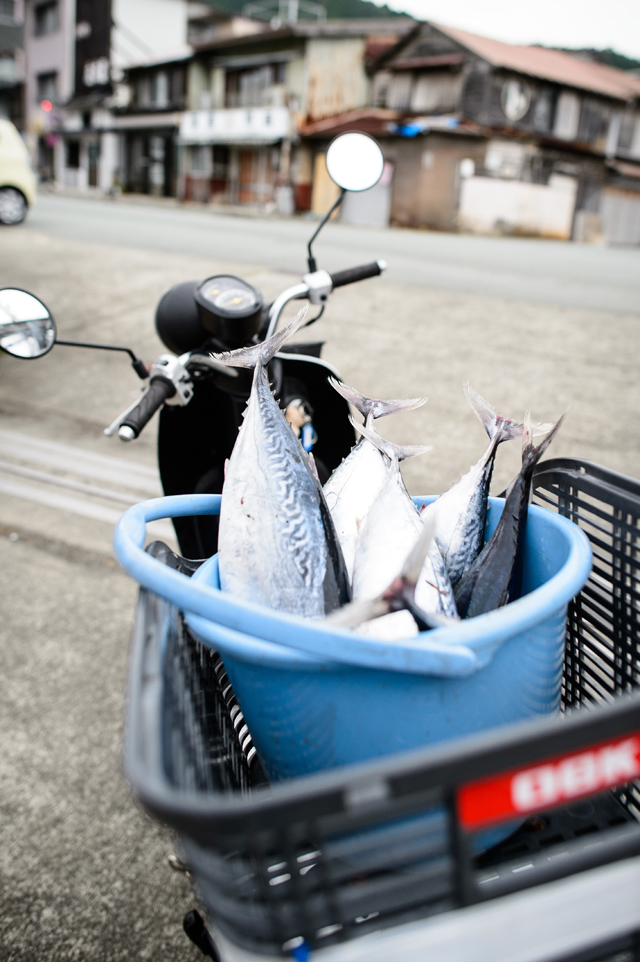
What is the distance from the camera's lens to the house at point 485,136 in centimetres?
2117

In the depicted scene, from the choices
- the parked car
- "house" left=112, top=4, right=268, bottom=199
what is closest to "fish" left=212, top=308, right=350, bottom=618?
the parked car

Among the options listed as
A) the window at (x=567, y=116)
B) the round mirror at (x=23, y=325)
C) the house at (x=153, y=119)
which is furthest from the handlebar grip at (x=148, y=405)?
the house at (x=153, y=119)

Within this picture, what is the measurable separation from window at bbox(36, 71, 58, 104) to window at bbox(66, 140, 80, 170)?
98.4 inches

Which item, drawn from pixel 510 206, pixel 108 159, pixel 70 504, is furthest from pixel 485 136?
pixel 70 504

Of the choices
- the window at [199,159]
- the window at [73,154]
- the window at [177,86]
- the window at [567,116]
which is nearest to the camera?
the window at [567,116]

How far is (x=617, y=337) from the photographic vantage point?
512 cm

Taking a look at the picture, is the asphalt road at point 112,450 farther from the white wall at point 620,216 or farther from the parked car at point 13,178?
the white wall at point 620,216

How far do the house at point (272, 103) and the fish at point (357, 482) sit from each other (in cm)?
2500

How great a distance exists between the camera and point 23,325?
150 centimetres

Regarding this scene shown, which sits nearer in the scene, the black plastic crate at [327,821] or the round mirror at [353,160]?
the black plastic crate at [327,821]

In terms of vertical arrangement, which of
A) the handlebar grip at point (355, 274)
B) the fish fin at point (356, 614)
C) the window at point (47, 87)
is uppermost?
the window at point (47, 87)

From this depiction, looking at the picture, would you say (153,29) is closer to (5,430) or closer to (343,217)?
(343,217)

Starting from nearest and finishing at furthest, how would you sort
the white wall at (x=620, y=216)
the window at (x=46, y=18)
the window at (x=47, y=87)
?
the white wall at (x=620, y=216)
the window at (x=46, y=18)
the window at (x=47, y=87)

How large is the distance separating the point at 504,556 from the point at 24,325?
114 cm
